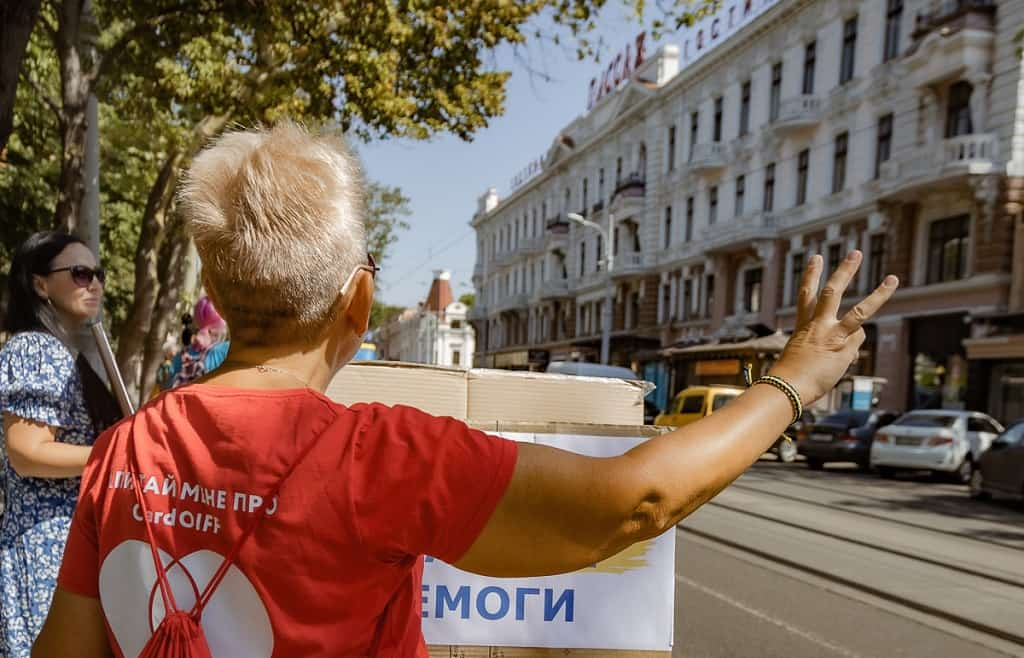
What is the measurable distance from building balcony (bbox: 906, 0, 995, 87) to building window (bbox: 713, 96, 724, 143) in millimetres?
11435

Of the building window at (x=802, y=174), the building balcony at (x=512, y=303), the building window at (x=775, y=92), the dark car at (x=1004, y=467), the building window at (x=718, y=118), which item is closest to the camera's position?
the dark car at (x=1004, y=467)

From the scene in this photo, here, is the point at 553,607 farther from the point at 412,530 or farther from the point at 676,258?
the point at 676,258

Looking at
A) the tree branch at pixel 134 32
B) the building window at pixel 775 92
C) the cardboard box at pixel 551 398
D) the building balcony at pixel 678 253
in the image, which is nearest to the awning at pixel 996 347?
the building window at pixel 775 92

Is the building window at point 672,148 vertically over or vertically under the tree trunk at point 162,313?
over

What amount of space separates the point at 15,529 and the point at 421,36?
8.36 m

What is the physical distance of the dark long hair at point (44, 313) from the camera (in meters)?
2.49

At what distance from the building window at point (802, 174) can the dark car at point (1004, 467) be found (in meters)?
15.7

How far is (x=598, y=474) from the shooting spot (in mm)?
1116

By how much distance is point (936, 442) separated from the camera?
1622cm

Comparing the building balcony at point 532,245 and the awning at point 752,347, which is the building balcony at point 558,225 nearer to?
the building balcony at point 532,245

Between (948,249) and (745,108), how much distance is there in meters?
11.8

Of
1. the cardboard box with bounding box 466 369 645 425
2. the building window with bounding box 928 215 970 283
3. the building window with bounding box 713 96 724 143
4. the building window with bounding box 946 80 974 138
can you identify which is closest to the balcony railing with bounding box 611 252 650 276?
the building window with bounding box 713 96 724 143

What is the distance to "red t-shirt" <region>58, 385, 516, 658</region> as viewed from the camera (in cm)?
110

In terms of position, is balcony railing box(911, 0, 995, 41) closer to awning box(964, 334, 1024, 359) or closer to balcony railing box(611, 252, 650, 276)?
awning box(964, 334, 1024, 359)
